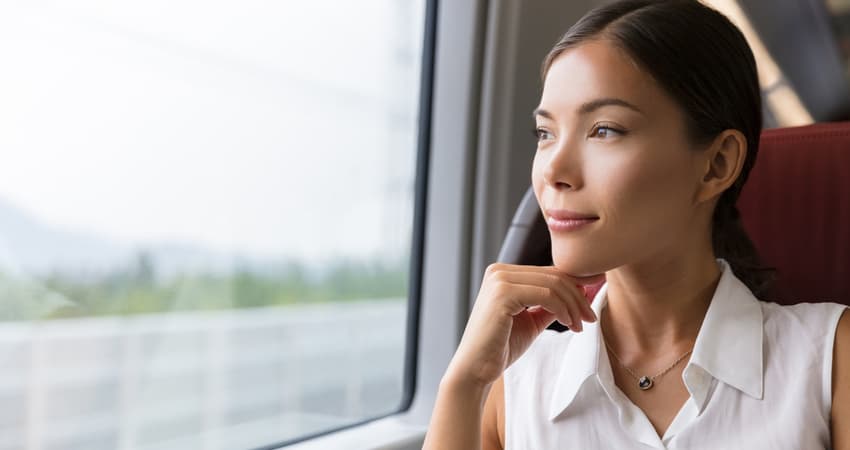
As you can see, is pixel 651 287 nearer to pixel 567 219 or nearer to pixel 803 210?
pixel 567 219

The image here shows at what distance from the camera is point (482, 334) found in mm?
1030

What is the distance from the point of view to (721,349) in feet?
3.25

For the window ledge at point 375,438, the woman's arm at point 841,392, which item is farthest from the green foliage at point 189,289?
the woman's arm at point 841,392

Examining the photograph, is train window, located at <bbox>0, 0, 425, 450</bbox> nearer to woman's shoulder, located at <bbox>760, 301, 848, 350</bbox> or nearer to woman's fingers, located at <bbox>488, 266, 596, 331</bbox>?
woman's fingers, located at <bbox>488, 266, 596, 331</bbox>

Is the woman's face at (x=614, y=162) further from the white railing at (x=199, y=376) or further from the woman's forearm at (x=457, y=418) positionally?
the white railing at (x=199, y=376)

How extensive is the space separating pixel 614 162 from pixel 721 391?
301 mm

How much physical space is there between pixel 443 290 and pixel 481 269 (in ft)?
0.34

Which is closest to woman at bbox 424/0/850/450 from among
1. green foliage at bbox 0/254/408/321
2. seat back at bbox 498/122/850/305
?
seat back at bbox 498/122/850/305

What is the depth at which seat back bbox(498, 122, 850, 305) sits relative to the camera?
3.75 feet

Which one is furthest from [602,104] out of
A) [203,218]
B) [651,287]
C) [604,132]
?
[203,218]

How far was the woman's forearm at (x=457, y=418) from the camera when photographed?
3.31ft

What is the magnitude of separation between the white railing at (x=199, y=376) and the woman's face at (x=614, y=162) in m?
0.76

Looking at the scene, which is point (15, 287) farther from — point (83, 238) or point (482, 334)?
point (482, 334)

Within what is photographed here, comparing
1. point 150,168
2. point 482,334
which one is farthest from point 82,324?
point 482,334
